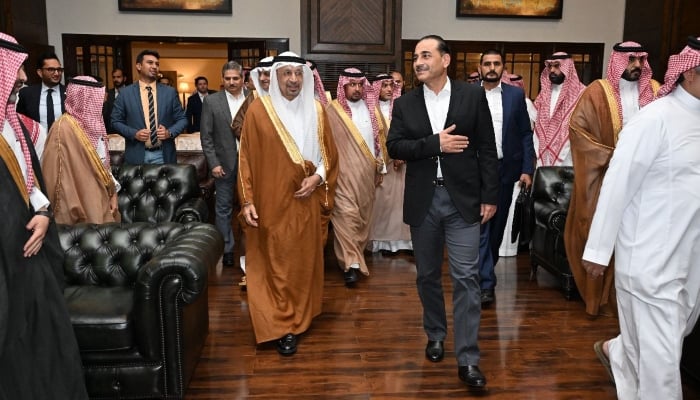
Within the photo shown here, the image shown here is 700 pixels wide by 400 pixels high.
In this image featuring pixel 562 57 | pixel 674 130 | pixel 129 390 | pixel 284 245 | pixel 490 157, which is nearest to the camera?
pixel 674 130

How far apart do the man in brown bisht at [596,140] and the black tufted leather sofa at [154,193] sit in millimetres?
2474

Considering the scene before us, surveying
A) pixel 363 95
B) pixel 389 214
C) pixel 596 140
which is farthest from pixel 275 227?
pixel 389 214

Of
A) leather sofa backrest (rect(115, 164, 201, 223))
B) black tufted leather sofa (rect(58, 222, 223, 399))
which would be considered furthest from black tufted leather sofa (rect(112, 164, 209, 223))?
black tufted leather sofa (rect(58, 222, 223, 399))

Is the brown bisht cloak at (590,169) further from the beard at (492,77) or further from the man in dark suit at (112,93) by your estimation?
the man in dark suit at (112,93)

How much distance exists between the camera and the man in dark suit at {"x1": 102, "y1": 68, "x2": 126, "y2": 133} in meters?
8.00

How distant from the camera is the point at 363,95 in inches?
214

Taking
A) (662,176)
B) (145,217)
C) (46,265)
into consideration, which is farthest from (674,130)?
(145,217)

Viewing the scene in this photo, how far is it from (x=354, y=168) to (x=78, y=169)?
6.96 ft

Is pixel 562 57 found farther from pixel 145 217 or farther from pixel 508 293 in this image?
pixel 145 217

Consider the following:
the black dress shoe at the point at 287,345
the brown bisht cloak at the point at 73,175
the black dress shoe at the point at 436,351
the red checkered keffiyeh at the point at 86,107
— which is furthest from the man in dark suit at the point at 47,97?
the black dress shoe at the point at 436,351

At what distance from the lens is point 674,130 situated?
7.52ft

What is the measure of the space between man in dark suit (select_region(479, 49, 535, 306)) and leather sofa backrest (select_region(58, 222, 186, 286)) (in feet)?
6.71

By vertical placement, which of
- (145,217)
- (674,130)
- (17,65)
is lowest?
(145,217)

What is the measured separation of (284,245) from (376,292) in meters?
1.26
